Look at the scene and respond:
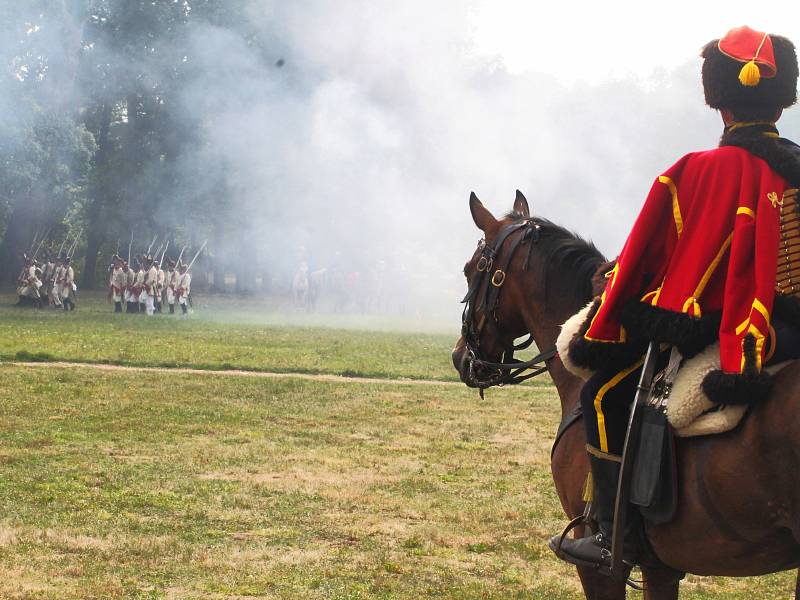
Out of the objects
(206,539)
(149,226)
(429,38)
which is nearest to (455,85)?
(429,38)

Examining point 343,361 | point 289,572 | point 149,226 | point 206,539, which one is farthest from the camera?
point 149,226

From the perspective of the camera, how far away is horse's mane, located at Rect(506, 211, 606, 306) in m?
4.83

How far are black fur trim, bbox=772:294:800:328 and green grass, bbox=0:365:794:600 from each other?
3290 millimetres

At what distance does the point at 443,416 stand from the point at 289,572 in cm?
713

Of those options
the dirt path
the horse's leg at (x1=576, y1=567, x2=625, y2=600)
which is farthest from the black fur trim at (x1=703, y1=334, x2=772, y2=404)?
the dirt path

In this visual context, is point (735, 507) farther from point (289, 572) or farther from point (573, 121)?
point (573, 121)

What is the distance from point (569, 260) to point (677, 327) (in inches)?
48.8

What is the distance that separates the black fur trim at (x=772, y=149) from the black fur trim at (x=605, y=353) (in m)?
0.79

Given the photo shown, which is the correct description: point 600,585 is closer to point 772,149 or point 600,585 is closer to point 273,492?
point 772,149

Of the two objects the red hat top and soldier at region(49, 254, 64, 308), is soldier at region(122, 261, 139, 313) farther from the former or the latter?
the red hat top

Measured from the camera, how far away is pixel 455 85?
38.8 metres

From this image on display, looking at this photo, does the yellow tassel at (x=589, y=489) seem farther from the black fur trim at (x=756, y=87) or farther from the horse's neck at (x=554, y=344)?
the black fur trim at (x=756, y=87)

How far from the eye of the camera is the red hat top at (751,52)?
3.72 m

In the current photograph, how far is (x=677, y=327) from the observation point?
368cm
